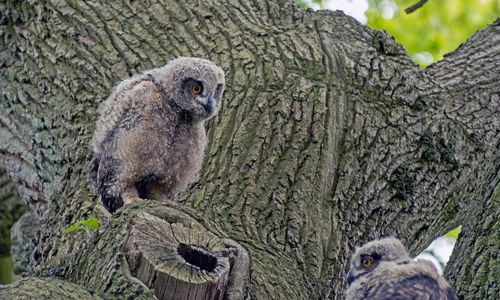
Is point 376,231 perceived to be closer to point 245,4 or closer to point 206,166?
point 206,166

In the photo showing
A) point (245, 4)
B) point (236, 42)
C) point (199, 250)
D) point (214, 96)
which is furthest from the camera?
point (245, 4)

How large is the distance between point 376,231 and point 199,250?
5.72 feet

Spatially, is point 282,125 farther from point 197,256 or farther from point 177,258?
point 177,258

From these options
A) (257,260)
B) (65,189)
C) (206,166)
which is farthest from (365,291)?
(65,189)

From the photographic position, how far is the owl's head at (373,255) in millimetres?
3795

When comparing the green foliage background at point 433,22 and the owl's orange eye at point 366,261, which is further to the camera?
the green foliage background at point 433,22

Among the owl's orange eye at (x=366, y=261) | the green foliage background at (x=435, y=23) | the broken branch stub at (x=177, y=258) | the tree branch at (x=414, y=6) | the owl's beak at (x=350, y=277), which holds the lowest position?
the broken branch stub at (x=177, y=258)

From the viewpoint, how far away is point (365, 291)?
3.31 m

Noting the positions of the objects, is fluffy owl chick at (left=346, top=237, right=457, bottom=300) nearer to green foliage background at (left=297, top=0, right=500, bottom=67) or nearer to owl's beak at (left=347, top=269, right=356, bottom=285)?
owl's beak at (left=347, top=269, right=356, bottom=285)

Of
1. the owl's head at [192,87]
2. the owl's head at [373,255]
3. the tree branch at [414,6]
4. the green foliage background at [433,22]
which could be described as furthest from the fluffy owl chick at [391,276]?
the green foliage background at [433,22]

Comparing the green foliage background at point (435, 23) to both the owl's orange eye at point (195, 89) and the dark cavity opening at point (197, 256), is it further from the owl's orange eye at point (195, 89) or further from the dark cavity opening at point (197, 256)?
the dark cavity opening at point (197, 256)

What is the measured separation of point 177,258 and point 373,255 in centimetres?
164

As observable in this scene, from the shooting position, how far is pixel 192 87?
4301 millimetres

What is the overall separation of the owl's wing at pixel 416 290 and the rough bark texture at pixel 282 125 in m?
0.28
